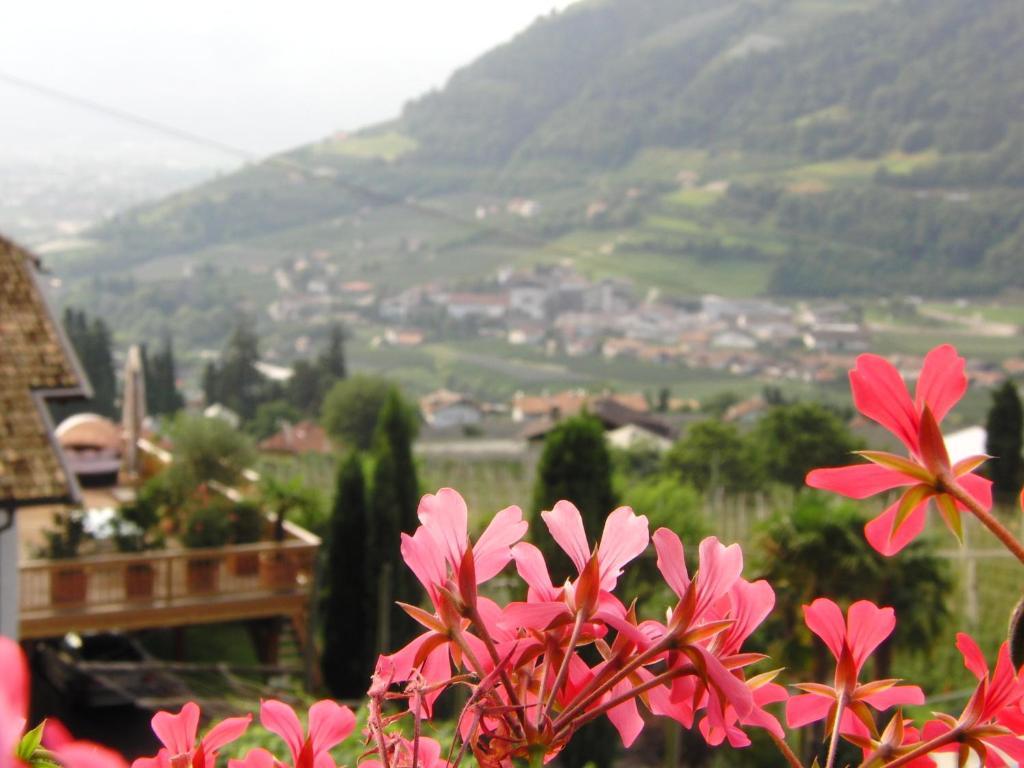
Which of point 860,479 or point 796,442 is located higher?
point 860,479

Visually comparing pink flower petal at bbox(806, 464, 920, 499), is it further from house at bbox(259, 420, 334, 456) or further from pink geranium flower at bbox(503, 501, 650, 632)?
house at bbox(259, 420, 334, 456)

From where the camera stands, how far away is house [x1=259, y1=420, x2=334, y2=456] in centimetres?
2164

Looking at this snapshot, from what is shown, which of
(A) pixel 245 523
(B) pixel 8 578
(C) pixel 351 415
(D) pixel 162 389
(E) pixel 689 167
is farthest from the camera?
(E) pixel 689 167

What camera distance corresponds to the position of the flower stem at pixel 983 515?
33 centimetres

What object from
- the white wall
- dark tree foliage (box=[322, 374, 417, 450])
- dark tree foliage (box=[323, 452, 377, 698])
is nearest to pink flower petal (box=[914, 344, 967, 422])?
the white wall

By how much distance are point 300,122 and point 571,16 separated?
1332 cm

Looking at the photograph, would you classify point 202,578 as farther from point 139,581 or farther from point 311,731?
point 311,731

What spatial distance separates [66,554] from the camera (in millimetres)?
9188

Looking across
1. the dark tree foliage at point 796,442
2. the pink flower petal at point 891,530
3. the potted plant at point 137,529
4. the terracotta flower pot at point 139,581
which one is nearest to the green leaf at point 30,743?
the pink flower petal at point 891,530

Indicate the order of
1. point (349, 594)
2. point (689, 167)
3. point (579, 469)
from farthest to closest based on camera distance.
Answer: point (689, 167) < point (349, 594) < point (579, 469)

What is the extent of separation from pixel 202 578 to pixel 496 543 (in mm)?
9520

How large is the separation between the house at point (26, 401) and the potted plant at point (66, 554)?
2.55m

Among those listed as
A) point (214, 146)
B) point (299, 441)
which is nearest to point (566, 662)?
point (214, 146)

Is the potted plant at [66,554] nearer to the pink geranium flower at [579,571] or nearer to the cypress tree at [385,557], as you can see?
the cypress tree at [385,557]
